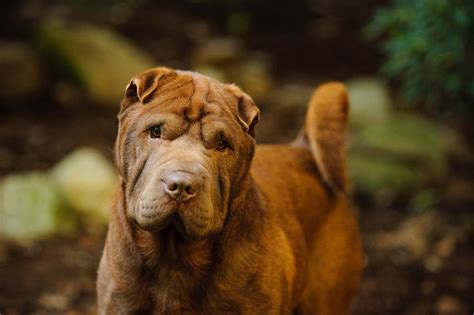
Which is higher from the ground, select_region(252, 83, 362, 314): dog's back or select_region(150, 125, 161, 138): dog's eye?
select_region(150, 125, 161, 138): dog's eye

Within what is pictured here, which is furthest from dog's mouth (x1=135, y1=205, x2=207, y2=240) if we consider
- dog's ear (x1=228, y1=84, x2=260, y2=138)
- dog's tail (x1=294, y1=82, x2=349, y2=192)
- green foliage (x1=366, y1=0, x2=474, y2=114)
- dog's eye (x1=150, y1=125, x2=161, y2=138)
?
green foliage (x1=366, y1=0, x2=474, y2=114)

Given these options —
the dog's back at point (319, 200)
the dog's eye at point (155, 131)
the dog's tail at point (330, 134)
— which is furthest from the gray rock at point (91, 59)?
the dog's eye at point (155, 131)

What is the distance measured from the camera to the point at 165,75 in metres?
3.74

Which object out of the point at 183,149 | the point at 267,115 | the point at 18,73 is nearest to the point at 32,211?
the point at 18,73

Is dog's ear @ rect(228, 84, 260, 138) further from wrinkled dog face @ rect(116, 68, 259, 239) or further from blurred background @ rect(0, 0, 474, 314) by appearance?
blurred background @ rect(0, 0, 474, 314)

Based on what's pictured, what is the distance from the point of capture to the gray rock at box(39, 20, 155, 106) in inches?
409

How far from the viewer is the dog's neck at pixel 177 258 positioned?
3.70 metres

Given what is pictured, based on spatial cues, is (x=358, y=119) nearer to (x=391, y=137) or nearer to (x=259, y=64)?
(x=391, y=137)

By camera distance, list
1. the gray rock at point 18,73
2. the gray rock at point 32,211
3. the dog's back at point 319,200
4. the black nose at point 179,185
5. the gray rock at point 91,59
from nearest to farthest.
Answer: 1. the black nose at point 179,185
2. the dog's back at point 319,200
3. the gray rock at point 32,211
4. the gray rock at point 18,73
5. the gray rock at point 91,59

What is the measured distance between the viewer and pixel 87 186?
743 cm

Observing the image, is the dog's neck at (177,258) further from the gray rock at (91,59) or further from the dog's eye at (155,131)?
the gray rock at (91,59)

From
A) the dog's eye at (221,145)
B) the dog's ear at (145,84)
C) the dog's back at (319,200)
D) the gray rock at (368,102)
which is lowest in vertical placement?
the gray rock at (368,102)

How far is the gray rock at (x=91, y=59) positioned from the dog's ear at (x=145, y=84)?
6.81 m

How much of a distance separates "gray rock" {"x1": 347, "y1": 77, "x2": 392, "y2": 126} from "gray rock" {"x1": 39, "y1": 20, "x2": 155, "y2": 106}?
3198mm
